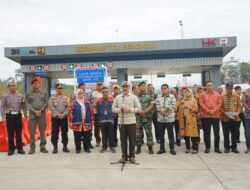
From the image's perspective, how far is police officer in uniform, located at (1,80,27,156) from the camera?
9273mm

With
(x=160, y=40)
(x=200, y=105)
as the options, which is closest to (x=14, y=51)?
(x=160, y=40)

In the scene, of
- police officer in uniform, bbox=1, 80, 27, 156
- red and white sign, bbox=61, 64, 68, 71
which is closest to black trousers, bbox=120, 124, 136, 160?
police officer in uniform, bbox=1, 80, 27, 156

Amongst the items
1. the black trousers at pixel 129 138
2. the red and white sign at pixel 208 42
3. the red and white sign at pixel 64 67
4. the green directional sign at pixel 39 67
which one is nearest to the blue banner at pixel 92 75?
the black trousers at pixel 129 138

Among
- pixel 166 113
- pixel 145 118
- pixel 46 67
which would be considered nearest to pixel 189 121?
pixel 166 113

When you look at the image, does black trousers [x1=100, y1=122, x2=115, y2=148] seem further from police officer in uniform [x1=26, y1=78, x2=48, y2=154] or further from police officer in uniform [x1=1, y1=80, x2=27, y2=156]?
police officer in uniform [x1=1, y1=80, x2=27, y2=156]

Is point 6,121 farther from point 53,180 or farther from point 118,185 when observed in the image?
point 118,185

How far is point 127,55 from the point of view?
2866 cm

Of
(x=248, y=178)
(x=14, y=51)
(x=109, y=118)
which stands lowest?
(x=248, y=178)

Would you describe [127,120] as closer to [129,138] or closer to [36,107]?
[129,138]

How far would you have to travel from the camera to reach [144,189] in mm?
5746

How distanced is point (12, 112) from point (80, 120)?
1.77m

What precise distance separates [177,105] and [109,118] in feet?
6.49

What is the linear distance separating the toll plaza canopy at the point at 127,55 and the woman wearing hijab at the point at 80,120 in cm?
1710

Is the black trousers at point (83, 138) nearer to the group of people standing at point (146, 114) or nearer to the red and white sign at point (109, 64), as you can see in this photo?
the group of people standing at point (146, 114)
